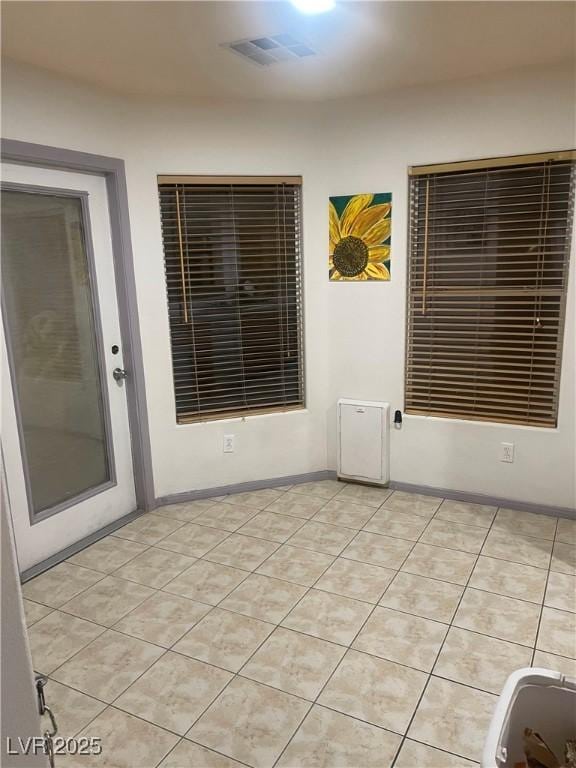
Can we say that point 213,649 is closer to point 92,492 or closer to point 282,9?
point 92,492

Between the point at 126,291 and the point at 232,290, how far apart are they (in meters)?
0.70

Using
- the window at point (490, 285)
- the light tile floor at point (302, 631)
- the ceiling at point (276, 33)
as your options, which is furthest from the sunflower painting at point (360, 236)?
the light tile floor at point (302, 631)

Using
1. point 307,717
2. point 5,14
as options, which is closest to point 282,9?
point 5,14

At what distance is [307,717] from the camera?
1.97 metres

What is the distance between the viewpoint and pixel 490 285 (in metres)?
3.40

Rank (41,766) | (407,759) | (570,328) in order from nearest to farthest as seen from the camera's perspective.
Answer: (41,766)
(407,759)
(570,328)

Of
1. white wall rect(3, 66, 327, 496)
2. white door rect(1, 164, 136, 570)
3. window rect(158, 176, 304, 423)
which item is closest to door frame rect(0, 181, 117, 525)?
white door rect(1, 164, 136, 570)

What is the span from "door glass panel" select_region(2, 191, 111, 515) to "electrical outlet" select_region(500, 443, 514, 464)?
251cm

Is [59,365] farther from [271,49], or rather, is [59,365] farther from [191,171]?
[271,49]

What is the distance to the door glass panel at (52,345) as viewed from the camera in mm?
2832

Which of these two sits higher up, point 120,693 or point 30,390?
point 30,390

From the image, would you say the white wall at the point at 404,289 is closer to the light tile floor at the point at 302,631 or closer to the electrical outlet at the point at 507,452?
the electrical outlet at the point at 507,452

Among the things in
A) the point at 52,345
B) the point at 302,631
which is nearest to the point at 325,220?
the point at 52,345

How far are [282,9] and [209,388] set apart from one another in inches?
88.3
